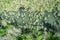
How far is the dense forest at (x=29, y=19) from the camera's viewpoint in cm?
380

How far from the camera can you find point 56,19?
14.7ft

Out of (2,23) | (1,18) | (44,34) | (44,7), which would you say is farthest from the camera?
(44,7)

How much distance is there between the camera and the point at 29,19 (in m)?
4.46

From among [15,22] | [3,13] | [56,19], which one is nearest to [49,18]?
[56,19]

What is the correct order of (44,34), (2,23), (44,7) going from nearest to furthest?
(44,34) < (2,23) < (44,7)

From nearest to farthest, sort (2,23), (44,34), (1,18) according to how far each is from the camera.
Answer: (44,34) < (2,23) < (1,18)

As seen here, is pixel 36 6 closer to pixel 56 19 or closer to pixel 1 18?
pixel 56 19

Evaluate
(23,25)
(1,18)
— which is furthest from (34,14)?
(1,18)

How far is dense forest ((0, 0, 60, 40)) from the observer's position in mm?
3799

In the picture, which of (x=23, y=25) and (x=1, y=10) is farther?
(x=1, y=10)

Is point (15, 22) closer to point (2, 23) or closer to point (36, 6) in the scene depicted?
point (2, 23)

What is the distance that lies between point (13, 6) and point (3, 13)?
322 mm

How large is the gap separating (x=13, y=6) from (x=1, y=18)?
497 millimetres

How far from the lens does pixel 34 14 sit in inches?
180
